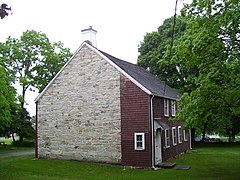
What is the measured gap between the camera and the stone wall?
65.2ft

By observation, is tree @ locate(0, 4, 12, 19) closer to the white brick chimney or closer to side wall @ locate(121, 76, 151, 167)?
side wall @ locate(121, 76, 151, 167)

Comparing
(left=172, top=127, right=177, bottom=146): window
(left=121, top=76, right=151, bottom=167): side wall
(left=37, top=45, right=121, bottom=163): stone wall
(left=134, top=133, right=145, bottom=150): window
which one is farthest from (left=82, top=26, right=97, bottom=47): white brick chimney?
(left=172, top=127, right=177, bottom=146): window

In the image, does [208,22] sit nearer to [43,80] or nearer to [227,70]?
[227,70]

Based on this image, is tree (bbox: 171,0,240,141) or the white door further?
the white door

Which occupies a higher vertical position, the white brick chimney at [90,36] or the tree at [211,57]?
the white brick chimney at [90,36]

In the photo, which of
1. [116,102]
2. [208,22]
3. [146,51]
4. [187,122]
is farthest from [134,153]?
[146,51]

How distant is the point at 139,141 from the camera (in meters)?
18.8

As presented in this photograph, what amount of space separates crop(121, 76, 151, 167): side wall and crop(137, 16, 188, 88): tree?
15000 mm

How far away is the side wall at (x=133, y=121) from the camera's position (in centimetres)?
1848

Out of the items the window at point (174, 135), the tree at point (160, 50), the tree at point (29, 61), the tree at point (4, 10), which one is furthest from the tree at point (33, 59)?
the tree at point (4, 10)

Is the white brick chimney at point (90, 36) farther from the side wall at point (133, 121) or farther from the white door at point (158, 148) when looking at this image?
the white door at point (158, 148)

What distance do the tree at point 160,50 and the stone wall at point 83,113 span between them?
1436 centimetres

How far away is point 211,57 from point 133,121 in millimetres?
7375

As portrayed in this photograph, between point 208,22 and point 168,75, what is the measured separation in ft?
77.2
